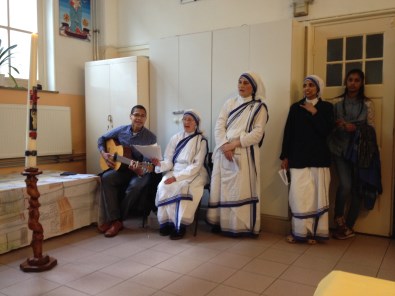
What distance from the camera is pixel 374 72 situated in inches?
128

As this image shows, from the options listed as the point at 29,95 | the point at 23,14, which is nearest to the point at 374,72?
the point at 29,95

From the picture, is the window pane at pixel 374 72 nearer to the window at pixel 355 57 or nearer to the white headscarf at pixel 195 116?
the window at pixel 355 57

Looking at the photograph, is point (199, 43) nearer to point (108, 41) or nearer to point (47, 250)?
point (108, 41)

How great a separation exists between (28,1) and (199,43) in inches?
79.0

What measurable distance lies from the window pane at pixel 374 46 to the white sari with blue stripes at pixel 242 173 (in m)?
1.05

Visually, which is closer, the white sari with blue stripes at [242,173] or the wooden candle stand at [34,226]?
the wooden candle stand at [34,226]

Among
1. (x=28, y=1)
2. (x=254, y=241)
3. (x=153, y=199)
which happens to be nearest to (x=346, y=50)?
(x=254, y=241)

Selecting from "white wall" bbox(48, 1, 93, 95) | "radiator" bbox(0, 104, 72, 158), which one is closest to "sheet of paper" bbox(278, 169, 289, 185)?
"radiator" bbox(0, 104, 72, 158)

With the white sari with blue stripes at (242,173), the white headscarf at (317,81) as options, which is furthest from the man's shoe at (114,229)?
the white headscarf at (317,81)

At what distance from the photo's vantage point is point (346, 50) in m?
3.36

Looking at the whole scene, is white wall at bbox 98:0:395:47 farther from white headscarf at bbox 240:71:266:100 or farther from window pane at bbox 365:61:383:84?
white headscarf at bbox 240:71:266:100

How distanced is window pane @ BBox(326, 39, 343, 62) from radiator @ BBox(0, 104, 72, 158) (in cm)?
282

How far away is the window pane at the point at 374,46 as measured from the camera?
3223 millimetres

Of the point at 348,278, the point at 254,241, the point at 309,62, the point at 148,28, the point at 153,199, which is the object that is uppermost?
the point at 148,28
